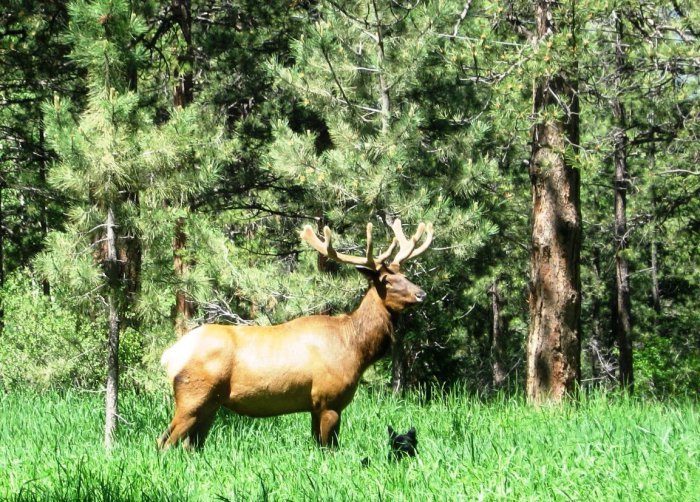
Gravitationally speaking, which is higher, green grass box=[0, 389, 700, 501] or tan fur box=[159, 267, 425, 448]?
tan fur box=[159, 267, 425, 448]

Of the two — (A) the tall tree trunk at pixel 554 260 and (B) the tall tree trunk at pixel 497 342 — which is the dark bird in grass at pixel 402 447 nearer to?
(A) the tall tree trunk at pixel 554 260

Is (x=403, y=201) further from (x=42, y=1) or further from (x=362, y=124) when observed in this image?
(x=42, y=1)

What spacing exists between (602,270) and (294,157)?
64.1 feet

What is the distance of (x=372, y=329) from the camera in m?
7.54

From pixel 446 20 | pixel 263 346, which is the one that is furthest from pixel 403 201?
pixel 263 346

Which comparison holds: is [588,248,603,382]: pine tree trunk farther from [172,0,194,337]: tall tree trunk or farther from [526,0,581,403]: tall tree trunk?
[526,0,581,403]: tall tree trunk

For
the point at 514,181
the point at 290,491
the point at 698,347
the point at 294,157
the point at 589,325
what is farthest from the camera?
the point at 589,325

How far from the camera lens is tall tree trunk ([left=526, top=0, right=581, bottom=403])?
9.08m

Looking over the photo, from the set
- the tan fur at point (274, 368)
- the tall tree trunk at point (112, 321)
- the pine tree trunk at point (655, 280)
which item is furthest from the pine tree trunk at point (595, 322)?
the tall tree trunk at point (112, 321)

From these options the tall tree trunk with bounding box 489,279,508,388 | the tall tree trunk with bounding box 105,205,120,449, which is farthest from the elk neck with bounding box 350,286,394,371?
the tall tree trunk with bounding box 489,279,508,388

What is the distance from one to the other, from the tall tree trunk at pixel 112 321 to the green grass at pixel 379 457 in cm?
20

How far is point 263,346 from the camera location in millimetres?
7328

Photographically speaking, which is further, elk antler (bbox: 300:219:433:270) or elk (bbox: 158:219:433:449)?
elk antler (bbox: 300:219:433:270)

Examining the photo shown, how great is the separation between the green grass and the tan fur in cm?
29
